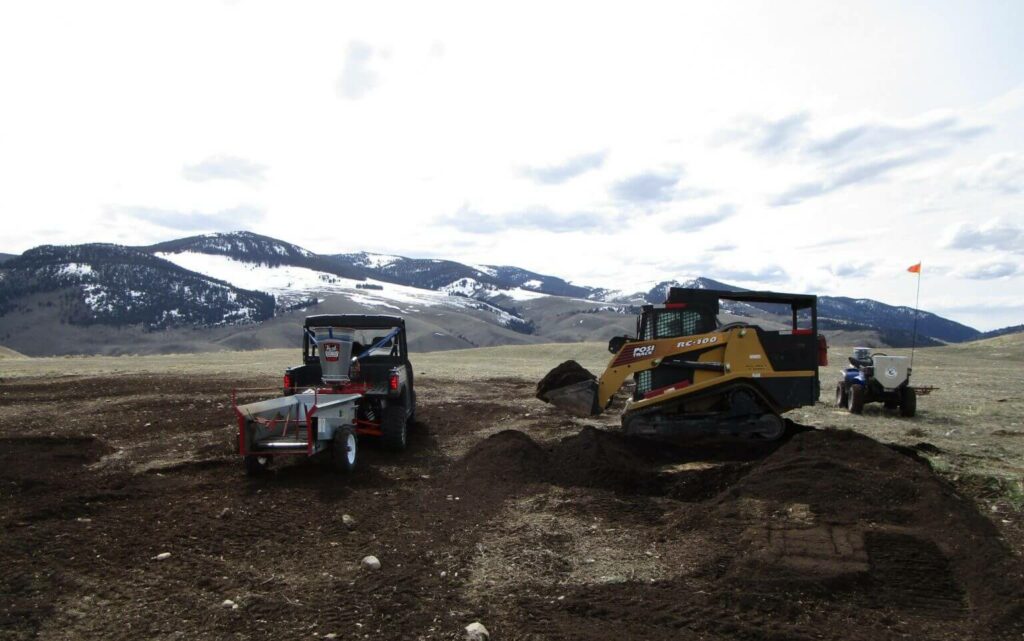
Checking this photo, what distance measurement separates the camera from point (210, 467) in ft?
32.3

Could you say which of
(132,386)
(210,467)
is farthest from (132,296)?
(210,467)

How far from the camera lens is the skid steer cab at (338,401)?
9148 mm

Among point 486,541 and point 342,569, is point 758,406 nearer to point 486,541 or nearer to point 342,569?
point 486,541

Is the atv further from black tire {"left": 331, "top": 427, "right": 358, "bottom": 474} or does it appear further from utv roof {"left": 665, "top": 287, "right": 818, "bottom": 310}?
black tire {"left": 331, "top": 427, "right": 358, "bottom": 474}

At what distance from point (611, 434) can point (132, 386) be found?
17.8 m

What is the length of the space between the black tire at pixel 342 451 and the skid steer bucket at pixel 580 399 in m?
4.83

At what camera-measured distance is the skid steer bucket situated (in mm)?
12719

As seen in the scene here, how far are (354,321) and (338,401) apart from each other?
3.47 metres

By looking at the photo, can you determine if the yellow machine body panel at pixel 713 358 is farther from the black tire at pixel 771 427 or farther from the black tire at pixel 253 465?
the black tire at pixel 253 465

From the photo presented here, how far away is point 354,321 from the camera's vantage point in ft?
42.5

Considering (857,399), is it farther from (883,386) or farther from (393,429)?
(393,429)

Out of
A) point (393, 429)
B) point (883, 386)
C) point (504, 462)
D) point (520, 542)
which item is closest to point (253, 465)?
point (393, 429)

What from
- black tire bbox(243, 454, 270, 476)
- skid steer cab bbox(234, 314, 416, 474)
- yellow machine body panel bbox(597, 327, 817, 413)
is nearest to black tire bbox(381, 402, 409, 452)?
skid steer cab bbox(234, 314, 416, 474)

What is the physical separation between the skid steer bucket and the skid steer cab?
9.88ft
